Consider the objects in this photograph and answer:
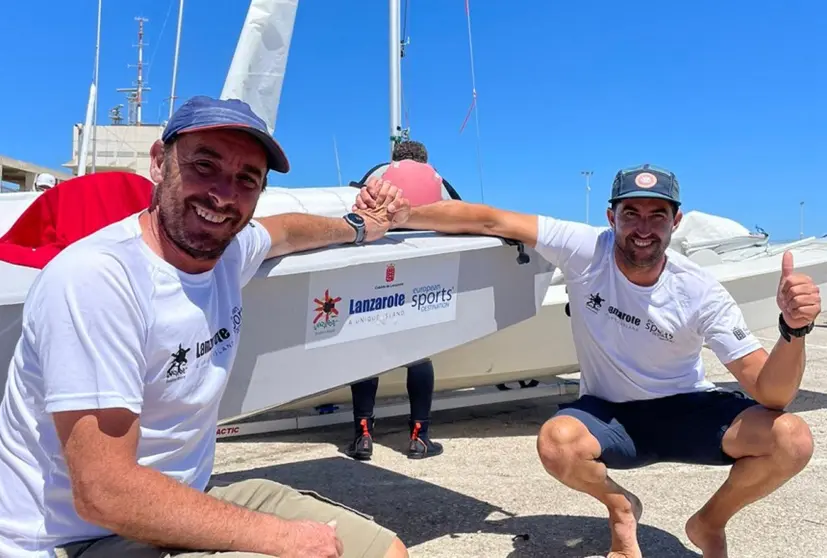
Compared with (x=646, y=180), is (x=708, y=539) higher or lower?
lower

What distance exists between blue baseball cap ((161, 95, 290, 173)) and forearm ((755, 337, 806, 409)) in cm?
185

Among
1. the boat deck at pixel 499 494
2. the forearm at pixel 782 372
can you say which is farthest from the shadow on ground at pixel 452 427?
the forearm at pixel 782 372

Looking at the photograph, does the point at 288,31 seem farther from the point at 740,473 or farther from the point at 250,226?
the point at 740,473

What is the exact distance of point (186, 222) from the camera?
1.55 metres

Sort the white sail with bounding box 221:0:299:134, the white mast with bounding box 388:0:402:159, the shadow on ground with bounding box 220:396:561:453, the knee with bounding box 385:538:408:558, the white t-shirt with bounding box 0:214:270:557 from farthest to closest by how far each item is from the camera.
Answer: the white mast with bounding box 388:0:402:159 < the white sail with bounding box 221:0:299:134 < the shadow on ground with bounding box 220:396:561:453 < the knee with bounding box 385:538:408:558 < the white t-shirt with bounding box 0:214:270:557

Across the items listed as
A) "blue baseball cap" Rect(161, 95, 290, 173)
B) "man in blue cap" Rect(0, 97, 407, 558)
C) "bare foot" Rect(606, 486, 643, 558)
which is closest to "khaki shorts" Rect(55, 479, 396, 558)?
"man in blue cap" Rect(0, 97, 407, 558)

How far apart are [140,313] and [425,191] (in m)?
1.73

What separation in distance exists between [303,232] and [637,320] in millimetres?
1329

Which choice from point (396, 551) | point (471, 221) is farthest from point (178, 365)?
point (471, 221)

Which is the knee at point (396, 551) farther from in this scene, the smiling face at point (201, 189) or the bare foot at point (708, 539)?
the bare foot at point (708, 539)

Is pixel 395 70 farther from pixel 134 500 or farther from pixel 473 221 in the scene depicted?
pixel 134 500

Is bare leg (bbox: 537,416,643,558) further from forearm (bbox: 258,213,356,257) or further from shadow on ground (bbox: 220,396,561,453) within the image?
shadow on ground (bbox: 220,396,561,453)

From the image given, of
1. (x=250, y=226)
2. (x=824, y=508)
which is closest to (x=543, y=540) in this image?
(x=824, y=508)

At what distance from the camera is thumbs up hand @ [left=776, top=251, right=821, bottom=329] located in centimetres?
227
